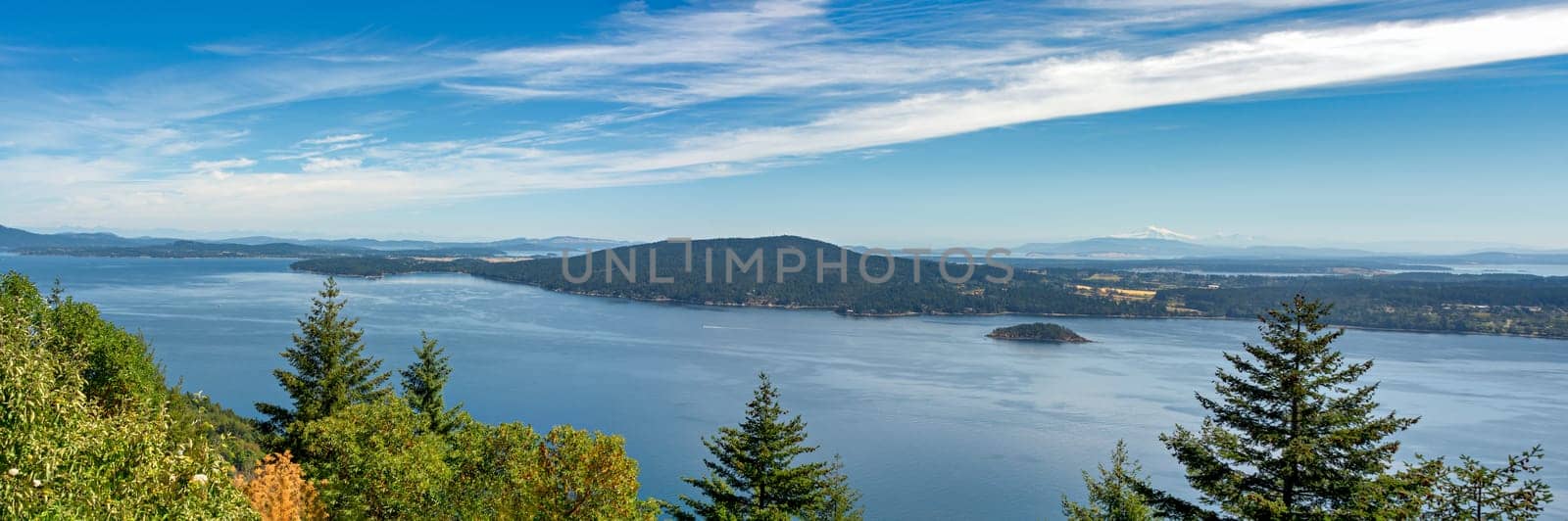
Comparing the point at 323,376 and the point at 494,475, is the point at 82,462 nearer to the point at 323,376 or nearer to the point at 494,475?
the point at 494,475

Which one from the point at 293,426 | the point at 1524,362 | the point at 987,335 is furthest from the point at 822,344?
the point at 293,426

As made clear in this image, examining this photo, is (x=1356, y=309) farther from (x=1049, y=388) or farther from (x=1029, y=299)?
(x=1049, y=388)

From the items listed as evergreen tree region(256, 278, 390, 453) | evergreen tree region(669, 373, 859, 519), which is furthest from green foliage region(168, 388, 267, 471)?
evergreen tree region(669, 373, 859, 519)

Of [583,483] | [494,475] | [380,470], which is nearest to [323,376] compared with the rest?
[380,470]

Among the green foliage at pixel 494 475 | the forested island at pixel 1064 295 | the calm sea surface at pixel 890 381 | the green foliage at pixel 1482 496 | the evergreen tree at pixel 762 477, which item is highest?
the green foliage at pixel 1482 496

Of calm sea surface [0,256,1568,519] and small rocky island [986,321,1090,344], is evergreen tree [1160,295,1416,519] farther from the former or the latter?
small rocky island [986,321,1090,344]

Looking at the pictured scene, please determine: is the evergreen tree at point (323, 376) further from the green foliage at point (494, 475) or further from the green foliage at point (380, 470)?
the green foliage at point (494, 475)

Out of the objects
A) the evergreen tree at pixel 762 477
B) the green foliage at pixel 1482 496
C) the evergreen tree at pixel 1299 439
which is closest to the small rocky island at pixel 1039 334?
the evergreen tree at pixel 762 477
